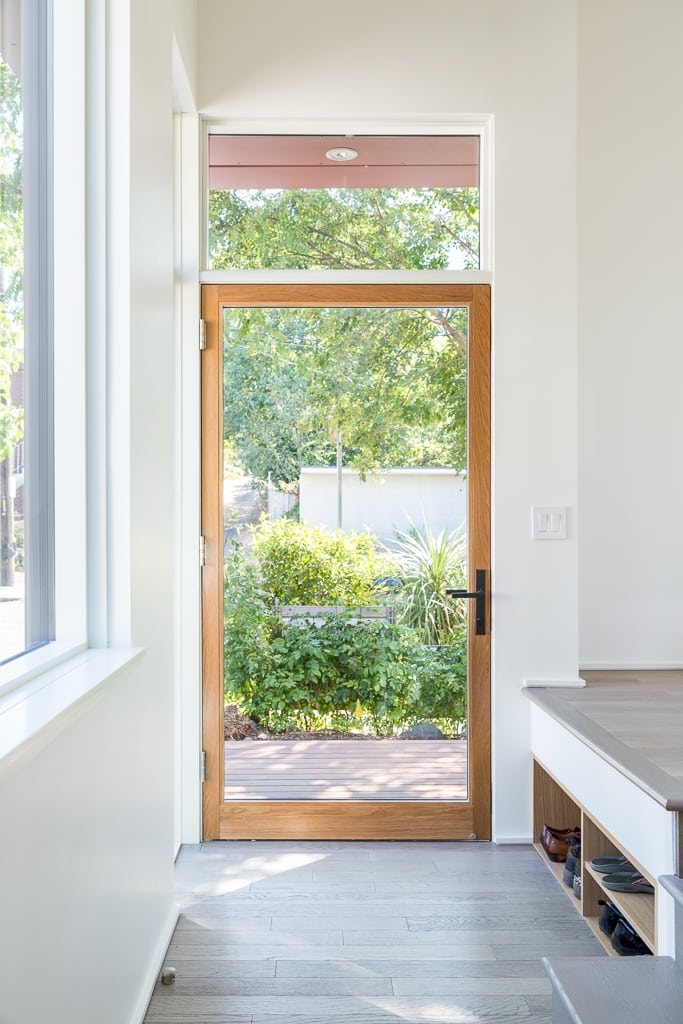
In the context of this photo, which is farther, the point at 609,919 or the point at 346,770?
the point at 346,770

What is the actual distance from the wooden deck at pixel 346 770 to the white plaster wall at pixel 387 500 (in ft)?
2.54

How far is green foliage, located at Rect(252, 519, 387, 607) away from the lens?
3.07 metres

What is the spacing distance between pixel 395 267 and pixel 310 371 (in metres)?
0.49

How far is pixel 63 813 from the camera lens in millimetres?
1383

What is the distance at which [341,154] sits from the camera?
10.1 feet

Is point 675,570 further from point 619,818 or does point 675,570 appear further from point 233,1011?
point 233,1011

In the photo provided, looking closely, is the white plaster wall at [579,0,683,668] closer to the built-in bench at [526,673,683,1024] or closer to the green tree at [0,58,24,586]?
the built-in bench at [526,673,683,1024]

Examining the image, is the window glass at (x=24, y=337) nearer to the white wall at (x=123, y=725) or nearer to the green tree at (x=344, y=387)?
the white wall at (x=123, y=725)

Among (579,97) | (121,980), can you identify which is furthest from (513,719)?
(579,97)

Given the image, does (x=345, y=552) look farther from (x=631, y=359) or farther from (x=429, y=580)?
(x=631, y=359)

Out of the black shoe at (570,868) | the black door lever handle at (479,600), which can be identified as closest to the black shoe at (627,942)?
the black shoe at (570,868)

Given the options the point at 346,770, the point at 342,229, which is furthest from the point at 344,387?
the point at 346,770

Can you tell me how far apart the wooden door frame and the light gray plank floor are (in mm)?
73

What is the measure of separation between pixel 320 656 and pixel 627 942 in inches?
53.8
